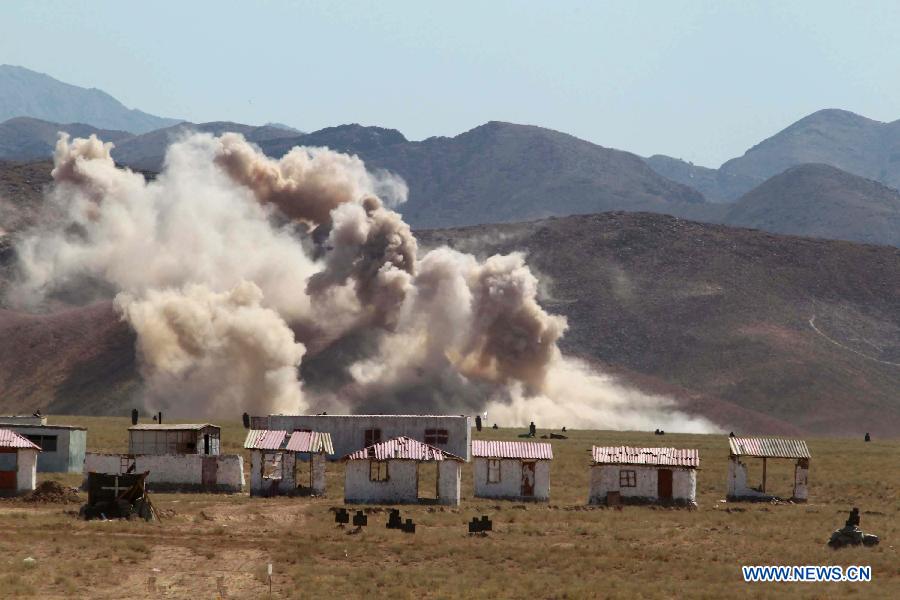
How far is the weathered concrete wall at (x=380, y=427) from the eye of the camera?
90312 mm

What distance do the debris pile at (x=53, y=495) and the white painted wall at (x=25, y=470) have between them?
92cm

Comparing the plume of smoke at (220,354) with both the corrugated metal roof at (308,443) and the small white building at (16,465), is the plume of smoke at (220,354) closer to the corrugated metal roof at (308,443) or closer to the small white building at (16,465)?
the corrugated metal roof at (308,443)

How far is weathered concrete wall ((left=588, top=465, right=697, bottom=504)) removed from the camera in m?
73.8

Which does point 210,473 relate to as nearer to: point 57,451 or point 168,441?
point 168,441

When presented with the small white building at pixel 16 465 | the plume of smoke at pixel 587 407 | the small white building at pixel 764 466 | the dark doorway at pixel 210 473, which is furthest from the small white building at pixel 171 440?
the plume of smoke at pixel 587 407

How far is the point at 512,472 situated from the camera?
7594 centimetres

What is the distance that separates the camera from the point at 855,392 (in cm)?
18050

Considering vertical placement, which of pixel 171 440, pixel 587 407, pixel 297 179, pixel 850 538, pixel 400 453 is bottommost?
pixel 850 538

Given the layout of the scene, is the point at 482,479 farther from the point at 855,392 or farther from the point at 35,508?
the point at 855,392

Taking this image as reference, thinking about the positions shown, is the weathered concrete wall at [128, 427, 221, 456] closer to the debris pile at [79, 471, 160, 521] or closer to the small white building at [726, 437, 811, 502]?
the debris pile at [79, 471, 160, 521]

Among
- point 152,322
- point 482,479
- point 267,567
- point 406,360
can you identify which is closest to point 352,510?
point 482,479

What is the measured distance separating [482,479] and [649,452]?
8.86 metres

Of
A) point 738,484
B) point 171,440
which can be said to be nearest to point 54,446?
point 171,440

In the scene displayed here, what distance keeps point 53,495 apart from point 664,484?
30.4 m
